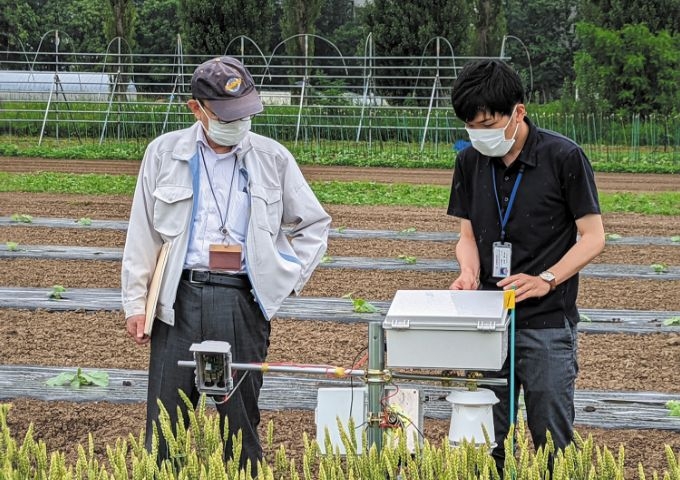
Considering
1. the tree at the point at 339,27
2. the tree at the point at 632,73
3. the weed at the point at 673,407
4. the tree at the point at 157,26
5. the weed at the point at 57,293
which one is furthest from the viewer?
the tree at the point at 339,27

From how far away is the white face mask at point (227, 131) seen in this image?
392 centimetres

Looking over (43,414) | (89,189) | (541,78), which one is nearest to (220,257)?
(43,414)

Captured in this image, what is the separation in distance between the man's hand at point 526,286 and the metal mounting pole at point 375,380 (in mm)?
531

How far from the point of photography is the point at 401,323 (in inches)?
130

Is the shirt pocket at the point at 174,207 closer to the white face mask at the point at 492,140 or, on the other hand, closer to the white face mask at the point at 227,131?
the white face mask at the point at 227,131

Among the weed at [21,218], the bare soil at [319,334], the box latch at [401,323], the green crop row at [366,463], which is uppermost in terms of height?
the box latch at [401,323]

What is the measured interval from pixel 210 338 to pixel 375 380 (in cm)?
86

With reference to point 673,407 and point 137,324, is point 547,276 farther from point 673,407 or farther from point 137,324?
point 673,407

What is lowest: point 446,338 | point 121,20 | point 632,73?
point 446,338

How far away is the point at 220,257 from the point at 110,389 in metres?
2.64

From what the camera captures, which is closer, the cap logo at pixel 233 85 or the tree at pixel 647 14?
the cap logo at pixel 233 85

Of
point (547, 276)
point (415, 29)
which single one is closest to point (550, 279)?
point (547, 276)

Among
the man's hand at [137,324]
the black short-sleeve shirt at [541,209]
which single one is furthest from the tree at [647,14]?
the man's hand at [137,324]

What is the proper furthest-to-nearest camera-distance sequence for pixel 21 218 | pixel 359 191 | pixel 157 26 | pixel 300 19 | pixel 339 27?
pixel 339 27 < pixel 157 26 < pixel 300 19 < pixel 359 191 < pixel 21 218
